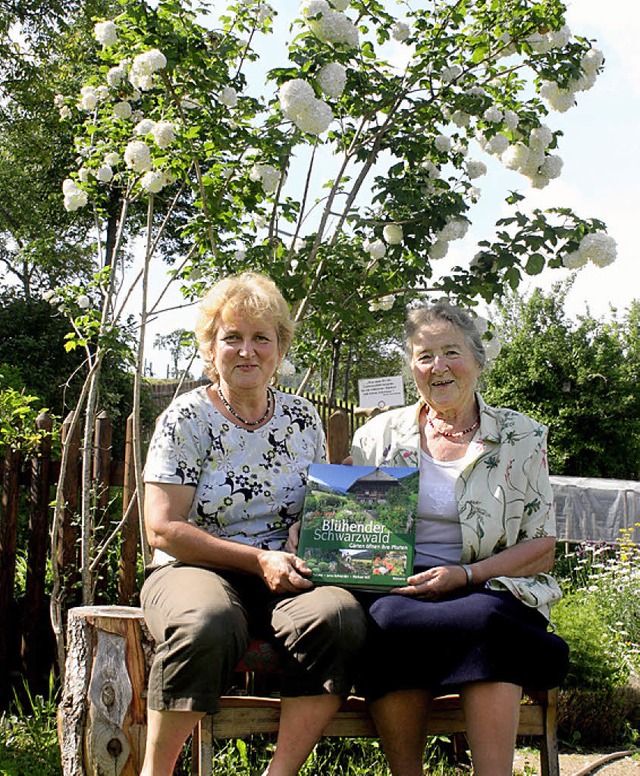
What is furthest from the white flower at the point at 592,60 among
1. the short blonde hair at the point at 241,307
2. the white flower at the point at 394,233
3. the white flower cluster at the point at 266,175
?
the short blonde hair at the point at 241,307

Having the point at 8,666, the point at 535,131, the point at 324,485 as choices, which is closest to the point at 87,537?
the point at 8,666

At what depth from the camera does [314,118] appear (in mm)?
3328

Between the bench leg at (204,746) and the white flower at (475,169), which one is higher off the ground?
the white flower at (475,169)

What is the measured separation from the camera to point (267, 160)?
367 centimetres

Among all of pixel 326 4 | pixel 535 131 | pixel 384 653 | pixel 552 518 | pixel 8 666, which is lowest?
pixel 8 666

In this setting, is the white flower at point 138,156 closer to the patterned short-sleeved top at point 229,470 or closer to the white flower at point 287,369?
the white flower at point 287,369

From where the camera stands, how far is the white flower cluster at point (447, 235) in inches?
153

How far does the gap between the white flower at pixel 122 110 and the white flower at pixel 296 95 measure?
3.48 ft

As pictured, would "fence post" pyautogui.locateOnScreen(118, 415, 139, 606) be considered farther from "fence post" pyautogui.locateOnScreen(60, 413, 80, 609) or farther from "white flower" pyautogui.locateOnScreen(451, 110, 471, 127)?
"white flower" pyautogui.locateOnScreen(451, 110, 471, 127)

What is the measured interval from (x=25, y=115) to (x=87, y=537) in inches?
450

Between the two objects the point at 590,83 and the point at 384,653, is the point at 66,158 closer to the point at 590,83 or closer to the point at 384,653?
the point at 590,83

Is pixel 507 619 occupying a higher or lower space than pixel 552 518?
lower

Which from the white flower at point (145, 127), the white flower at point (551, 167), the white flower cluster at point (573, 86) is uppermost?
the white flower cluster at point (573, 86)

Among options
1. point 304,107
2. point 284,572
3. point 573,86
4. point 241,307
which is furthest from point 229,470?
point 573,86
